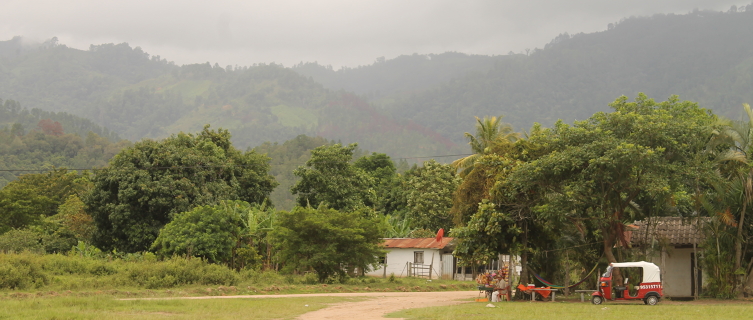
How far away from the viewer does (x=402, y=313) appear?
1739 cm

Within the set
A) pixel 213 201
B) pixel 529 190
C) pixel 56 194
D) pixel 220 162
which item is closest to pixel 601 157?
pixel 529 190

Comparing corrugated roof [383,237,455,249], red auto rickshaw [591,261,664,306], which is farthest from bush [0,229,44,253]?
red auto rickshaw [591,261,664,306]

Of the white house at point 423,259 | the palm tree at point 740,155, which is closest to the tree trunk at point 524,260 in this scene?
the palm tree at point 740,155

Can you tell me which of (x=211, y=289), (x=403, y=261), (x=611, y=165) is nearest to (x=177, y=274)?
(x=211, y=289)

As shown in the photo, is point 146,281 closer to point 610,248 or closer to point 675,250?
point 610,248

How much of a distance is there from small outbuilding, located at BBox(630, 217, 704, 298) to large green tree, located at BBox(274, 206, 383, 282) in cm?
1189

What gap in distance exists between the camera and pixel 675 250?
2677 centimetres

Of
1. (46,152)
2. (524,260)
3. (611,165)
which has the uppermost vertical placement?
(46,152)

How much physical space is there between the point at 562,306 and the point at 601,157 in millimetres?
4699

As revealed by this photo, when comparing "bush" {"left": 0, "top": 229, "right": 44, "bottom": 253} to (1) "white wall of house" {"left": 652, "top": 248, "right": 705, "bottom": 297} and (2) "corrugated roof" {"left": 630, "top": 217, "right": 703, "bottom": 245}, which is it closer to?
(2) "corrugated roof" {"left": 630, "top": 217, "right": 703, "bottom": 245}

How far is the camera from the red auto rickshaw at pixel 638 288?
66.4 feet

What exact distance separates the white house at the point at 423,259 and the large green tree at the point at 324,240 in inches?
317

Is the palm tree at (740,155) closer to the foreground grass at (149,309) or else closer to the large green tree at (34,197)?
the foreground grass at (149,309)

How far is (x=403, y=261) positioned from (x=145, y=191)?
1628 centimetres
